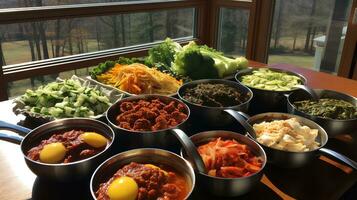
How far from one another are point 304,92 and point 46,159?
1.28 meters

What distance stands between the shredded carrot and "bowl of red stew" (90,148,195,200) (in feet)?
2.36

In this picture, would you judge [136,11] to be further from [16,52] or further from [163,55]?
[163,55]

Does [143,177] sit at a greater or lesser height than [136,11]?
lesser

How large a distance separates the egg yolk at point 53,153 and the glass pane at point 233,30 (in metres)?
3.40

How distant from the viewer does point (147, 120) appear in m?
1.29

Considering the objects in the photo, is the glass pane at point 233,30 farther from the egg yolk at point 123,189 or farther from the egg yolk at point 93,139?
the egg yolk at point 123,189

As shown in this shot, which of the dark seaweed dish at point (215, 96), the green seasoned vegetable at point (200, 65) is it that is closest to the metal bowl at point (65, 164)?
the dark seaweed dish at point (215, 96)

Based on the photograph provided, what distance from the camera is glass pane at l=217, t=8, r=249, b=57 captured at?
4090 millimetres

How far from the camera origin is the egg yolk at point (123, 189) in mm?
885

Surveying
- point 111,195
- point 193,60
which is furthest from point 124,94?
point 111,195

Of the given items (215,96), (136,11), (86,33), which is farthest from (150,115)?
(136,11)

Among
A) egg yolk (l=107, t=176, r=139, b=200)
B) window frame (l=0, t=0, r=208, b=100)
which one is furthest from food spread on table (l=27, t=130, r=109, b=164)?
window frame (l=0, t=0, r=208, b=100)

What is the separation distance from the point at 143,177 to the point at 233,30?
3.59 meters

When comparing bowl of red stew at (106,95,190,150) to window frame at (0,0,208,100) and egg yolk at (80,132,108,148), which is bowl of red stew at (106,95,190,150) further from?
window frame at (0,0,208,100)
